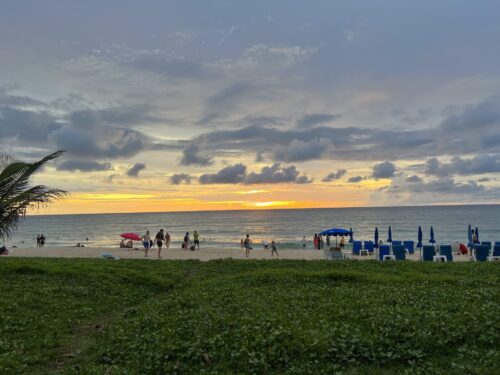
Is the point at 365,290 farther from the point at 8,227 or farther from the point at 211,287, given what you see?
the point at 8,227

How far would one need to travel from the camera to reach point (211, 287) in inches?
549

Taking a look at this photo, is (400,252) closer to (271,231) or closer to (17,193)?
(17,193)

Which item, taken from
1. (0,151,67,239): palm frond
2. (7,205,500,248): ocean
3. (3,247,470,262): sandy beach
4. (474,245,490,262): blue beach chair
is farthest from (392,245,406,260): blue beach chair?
(7,205,500,248): ocean

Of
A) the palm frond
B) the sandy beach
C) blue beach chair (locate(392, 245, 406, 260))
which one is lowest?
the sandy beach

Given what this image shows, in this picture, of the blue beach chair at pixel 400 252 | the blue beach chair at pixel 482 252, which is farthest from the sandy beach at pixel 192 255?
the blue beach chair at pixel 400 252

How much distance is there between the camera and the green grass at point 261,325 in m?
6.88

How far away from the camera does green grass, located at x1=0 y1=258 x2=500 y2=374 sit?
6875mm

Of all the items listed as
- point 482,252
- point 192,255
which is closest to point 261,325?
point 482,252

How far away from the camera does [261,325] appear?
8.39 meters

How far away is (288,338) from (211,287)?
6681mm

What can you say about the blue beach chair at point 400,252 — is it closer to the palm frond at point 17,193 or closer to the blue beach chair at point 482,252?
the blue beach chair at point 482,252

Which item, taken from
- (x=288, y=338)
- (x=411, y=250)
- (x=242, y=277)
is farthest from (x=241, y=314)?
(x=411, y=250)

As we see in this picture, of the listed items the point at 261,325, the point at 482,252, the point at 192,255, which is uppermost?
the point at 482,252

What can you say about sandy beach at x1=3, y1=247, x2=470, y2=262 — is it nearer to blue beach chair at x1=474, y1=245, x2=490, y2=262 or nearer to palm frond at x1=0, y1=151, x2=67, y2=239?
blue beach chair at x1=474, y1=245, x2=490, y2=262
